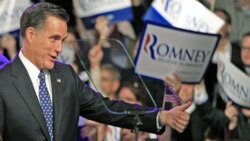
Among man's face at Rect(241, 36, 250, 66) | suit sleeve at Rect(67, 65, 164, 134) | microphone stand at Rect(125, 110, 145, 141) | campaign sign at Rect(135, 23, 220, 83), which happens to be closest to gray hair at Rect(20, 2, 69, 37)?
suit sleeve at Rect(67, 65, 164, 134)

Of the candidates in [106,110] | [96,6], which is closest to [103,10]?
[96,6]

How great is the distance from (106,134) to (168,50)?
24.4 inches

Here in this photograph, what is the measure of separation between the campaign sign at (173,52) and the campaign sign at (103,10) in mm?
489

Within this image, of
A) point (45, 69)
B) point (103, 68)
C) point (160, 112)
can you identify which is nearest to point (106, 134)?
point (103, 68)

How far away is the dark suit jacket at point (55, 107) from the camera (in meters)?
1.83

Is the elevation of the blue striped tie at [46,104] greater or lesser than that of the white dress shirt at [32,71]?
lesser

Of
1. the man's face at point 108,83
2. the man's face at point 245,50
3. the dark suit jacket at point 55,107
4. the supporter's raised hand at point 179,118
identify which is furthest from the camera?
the man's face at point 245,50

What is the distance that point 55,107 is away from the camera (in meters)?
1.91

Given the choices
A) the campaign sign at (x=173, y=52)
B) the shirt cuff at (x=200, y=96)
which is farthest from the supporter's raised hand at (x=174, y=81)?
the shirt cuff at (x=200, y=96)

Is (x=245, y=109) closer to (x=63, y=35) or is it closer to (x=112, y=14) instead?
(x=112, y=14)

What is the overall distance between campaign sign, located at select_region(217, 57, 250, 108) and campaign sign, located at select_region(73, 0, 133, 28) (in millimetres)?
692

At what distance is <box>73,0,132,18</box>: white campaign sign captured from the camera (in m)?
4.09

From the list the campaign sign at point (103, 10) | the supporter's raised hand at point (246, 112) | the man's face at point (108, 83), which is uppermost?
the campaign sign at point (103, 10)

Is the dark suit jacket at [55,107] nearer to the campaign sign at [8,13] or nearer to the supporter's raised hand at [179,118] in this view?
the supporter's raised hand at [179,118]
